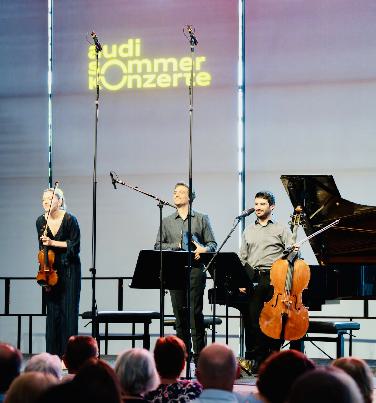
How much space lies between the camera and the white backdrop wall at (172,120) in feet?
28.7

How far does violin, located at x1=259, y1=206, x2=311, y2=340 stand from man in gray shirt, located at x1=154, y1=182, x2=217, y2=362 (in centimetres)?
82

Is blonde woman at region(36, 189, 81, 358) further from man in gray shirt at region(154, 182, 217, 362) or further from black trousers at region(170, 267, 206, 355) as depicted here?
black trousers at region(170, 267, 206, 355)

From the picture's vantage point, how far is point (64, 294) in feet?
22.6

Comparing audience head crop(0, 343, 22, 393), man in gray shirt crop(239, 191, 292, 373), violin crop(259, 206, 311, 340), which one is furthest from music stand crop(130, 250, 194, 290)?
audience head crop(0, 343, 22, 393)

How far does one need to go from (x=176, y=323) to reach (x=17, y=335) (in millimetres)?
3136

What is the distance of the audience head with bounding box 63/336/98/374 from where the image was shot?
3.80m

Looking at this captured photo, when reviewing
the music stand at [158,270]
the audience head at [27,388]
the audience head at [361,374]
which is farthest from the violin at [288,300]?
the audience head at [27,388]

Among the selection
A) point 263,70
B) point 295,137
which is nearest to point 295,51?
point 263,70

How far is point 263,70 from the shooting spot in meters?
8.98

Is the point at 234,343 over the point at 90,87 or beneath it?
beneath

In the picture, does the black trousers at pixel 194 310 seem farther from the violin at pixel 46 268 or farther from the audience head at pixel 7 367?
the audience head at pixel 7 367

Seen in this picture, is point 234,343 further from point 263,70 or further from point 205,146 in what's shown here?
point 263,70

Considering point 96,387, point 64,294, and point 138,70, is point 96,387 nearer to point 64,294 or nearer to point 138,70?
point 64,294

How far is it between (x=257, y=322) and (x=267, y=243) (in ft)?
2.18
